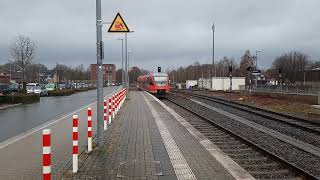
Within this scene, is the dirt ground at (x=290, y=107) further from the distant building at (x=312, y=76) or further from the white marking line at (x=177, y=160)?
the distant building at (x=312, y=76)

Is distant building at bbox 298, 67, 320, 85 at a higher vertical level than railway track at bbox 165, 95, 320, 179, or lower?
higher

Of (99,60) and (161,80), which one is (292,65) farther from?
(99,60)

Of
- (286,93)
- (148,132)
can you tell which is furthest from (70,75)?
(148,132)

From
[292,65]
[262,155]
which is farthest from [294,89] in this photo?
[292,65]

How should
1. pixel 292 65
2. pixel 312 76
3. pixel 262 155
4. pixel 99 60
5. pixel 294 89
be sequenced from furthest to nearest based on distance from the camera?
pixel 292 65 < pixel 312 76 < pixel 294 89 < pixel 99 60 < pixel 262 155

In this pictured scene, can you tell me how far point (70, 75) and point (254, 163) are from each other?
113619 mm

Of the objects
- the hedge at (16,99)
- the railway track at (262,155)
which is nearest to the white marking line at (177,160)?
the railway track at (262,155)

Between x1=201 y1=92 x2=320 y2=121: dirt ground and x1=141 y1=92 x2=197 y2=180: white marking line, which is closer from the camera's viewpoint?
x1=141 y1=92 x2=197 y2=180: white marking line

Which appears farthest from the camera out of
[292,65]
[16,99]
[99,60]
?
[292,65]

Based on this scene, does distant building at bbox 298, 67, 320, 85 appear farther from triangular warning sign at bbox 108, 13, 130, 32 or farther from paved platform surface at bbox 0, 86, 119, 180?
triangular warning sign at bbox 108, 13, 130, 32

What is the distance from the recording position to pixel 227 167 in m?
9.02

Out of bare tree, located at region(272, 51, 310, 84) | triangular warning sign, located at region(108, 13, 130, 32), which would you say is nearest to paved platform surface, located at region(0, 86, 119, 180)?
triangular warning sign, located at region(108, 13, 130, 32)

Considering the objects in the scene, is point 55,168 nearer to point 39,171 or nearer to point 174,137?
point 39,171

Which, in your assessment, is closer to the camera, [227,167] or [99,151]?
[227,167]
